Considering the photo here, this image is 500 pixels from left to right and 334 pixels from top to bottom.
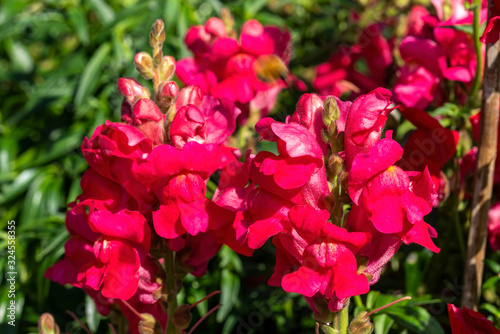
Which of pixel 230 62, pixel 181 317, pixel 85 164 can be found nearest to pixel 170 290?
pixel 181 317

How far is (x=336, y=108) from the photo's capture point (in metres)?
0.70

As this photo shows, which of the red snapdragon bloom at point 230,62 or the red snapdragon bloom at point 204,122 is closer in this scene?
the red snapdragon bloom at point 204,122

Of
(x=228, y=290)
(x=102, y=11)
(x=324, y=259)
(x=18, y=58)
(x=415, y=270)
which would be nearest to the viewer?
(x=324, y=259)

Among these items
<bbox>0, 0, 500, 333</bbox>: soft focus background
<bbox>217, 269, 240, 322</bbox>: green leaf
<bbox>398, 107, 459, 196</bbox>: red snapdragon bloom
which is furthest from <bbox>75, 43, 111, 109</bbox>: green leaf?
<bbox>398, 107, 459, 196</bbox>: red snapdragon bloom

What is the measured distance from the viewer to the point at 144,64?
812 mm

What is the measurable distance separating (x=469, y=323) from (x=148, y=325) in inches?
15.5

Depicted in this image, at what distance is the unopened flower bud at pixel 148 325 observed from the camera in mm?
795

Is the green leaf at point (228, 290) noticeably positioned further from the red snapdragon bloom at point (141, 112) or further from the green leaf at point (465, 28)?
the green leaf at point (465, 28)

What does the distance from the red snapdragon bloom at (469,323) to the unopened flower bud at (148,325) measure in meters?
0.37

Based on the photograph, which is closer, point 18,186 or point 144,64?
point 144,64

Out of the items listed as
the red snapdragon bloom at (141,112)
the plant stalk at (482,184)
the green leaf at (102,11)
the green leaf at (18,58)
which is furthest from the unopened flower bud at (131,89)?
the green leaf at (18,58)

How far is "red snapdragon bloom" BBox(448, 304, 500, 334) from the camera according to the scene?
715 millimetres

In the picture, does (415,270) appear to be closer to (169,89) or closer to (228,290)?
(228,290)

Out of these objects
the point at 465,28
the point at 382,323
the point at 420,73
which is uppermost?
the point at 465,28
